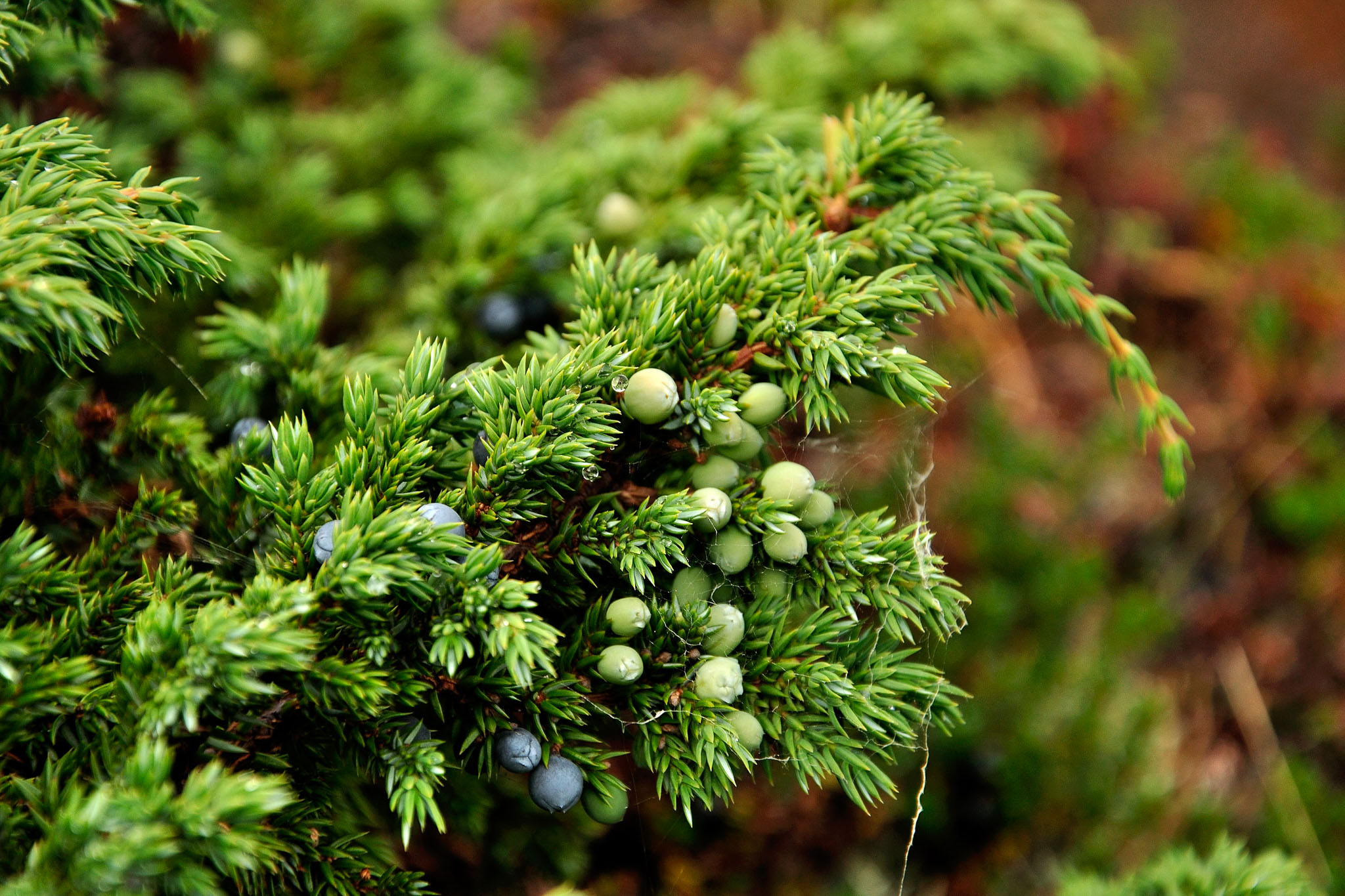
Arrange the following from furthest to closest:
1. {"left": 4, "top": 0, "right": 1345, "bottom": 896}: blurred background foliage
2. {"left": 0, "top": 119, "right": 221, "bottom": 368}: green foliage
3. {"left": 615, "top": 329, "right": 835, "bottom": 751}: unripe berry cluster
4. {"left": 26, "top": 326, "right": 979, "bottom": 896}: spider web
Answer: {"left": 4, "top": 0, "right": 1345, "bottom": 896}: blurred background foliage → {"left": 26, "top": 326, "right": 979, "bottom": 896}: spider web → {"left": 615, "top": 329, "right": 835, "bottom": 751}: unripe berry cluster → {"left": 0, "top": 119, "right": 221, "bottom": 368}: green foliage

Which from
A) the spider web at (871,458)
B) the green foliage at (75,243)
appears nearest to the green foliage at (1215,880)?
the spider web at (871,458)

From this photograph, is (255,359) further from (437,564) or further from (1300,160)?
(1300,160)

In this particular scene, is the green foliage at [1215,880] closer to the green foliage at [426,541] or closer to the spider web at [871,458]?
the spider web at [871,458]

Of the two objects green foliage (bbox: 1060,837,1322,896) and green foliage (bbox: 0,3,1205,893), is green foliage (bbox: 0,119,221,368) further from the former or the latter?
green foliage (bbox: 1060,837,1322,896)

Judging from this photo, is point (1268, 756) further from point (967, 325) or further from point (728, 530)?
point (728, 530)

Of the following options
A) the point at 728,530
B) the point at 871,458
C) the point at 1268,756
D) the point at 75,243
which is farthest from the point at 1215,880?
the point at 75,243

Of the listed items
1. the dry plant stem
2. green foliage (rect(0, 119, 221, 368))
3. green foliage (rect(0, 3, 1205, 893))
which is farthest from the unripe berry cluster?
the dry plant stem
